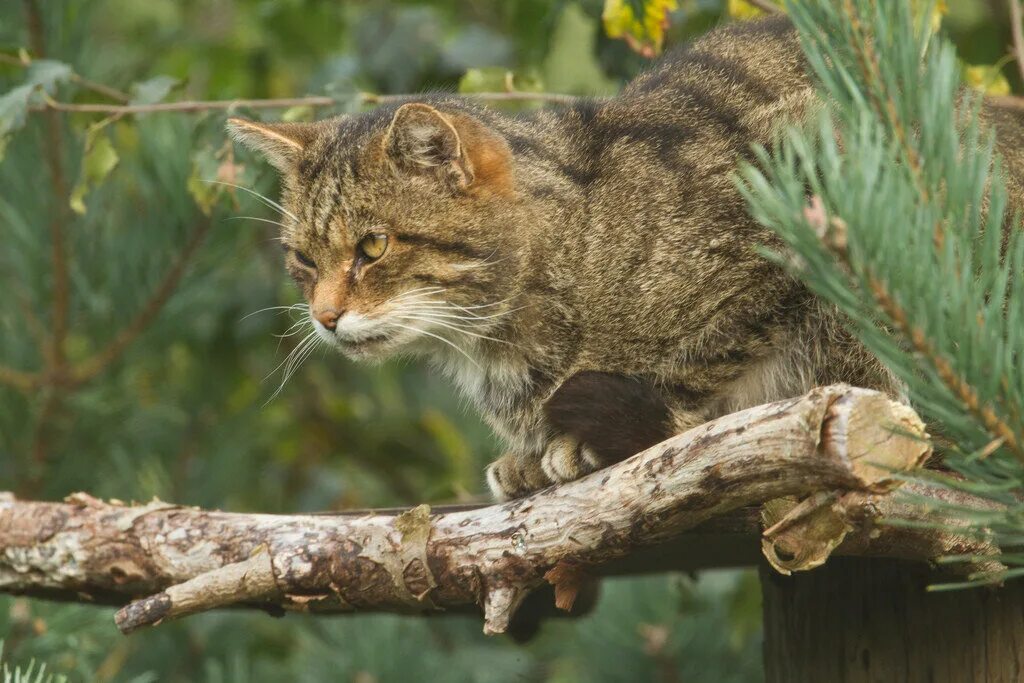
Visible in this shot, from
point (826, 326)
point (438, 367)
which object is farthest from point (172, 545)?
point (826, 326)

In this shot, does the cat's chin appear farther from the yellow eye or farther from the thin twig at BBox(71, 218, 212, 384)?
the thin twig at BBox(71, 218, 212, 384)

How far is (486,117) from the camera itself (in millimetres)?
2684

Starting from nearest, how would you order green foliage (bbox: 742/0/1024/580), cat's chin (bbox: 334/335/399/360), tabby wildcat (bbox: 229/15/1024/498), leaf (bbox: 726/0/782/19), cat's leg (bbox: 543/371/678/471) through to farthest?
green foliage (bbox: 742/0/1024/580), cat's leg (bbox: 543/371/678/471), tabby wildcat (bbox: 229/15/1024/498), cat's chin (bbox: 334/335/399/360), leaf (bbox: 726/0/782/19)

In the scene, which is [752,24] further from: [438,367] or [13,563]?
[13,563]

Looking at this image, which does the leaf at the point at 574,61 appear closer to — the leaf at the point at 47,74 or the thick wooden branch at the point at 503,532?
the leaf at the point at 47,74

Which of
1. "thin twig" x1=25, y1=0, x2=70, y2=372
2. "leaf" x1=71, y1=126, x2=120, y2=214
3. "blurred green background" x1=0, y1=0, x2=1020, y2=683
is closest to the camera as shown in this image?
"leaf" x1=71, y1=126, x2=120, y2=214

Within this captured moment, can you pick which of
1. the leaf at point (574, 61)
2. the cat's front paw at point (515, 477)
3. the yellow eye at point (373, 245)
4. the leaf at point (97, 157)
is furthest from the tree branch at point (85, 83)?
the leaf at point (574, 61)

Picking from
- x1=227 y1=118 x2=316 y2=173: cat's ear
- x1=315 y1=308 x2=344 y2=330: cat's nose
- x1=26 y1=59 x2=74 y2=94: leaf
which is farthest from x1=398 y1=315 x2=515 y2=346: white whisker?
x1=26 y1=59 x2=74 y2=94: leaf

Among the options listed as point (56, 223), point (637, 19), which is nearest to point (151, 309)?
point (56, 223)

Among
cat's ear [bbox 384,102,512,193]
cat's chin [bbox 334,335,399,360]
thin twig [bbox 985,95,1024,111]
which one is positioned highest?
thin twig [bbox 985,95,1024,111]

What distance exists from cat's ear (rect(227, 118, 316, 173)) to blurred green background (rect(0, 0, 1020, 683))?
101 mm

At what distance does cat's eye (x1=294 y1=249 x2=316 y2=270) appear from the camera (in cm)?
267

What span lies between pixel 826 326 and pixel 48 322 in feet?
8.13

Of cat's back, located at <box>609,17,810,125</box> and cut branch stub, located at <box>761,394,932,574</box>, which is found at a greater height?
cat's back, located at <box>609,17,810,125</box>
